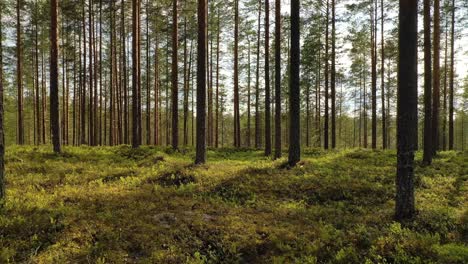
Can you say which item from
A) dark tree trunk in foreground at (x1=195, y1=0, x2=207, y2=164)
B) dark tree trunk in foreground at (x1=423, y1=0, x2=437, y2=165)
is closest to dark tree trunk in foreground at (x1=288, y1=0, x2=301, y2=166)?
dark tree trunk in foreground at (x1=195, y1=0, x2=207, y2=164)

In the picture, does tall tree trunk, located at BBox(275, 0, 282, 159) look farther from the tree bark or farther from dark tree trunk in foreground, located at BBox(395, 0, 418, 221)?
dark tree trunk in foreground, located at BBox(395, 0, 418, 221)

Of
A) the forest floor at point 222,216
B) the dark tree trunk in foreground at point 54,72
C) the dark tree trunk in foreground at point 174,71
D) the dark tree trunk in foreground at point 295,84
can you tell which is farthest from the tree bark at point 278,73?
the dark tree trunk in foreground at point 54,72

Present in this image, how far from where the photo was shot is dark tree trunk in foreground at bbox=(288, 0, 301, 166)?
13938 millimetres

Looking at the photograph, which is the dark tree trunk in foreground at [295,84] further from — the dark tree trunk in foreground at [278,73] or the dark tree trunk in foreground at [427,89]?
the dark tree trunk in foreground at [427,89]

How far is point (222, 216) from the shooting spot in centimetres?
822

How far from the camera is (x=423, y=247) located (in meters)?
6.20

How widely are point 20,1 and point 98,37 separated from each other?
628 cm

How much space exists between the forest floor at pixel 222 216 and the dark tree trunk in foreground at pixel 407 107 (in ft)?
1.85

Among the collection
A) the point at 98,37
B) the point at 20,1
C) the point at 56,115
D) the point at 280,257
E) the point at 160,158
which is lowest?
the point at 280,257

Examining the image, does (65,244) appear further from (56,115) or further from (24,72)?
(24,72)

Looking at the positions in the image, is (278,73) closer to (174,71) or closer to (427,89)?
(174,71)

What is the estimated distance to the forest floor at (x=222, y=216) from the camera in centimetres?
615

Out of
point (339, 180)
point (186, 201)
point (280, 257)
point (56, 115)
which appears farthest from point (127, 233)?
point (56, 115)

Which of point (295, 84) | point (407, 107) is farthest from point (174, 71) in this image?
point (407, 107)
